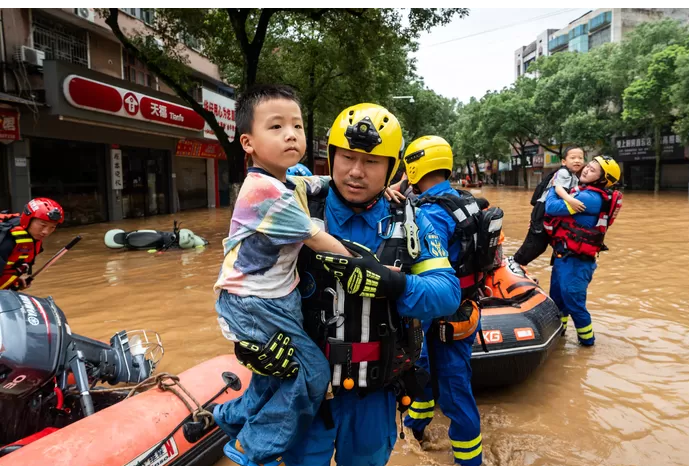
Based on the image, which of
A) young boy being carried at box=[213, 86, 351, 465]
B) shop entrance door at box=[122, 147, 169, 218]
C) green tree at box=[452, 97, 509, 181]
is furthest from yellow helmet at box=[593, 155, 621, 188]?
green tree at box=[452, 97, 509, 181]

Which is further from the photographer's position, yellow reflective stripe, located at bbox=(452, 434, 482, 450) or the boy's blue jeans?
yellow reflective stripe, located at bbox=(452, 434, 482, 450)

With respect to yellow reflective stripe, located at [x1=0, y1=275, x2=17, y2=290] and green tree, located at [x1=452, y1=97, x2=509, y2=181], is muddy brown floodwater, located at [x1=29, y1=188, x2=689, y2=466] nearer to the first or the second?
yellow reflective stripe, located at [x1=0, y1=275, x2=17, y2=290]

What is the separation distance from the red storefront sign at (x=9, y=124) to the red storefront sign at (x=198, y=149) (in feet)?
28.4

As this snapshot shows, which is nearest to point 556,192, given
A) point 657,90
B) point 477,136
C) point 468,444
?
point 468,444

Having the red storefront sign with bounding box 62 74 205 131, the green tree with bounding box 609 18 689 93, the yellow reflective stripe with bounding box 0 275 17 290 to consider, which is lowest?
the yellow reflective stripe with bounding box 0 275 17 290

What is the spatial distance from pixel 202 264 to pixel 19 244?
5573mm

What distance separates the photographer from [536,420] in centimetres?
350

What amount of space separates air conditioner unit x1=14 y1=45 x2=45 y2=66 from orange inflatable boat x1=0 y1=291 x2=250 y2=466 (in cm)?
1214

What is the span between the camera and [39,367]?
2.50 m

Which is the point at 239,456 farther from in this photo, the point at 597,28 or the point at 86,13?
the point at 597,28

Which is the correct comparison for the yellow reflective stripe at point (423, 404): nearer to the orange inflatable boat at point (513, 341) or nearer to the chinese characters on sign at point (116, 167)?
the orange inflatable boat at point (513, 341)

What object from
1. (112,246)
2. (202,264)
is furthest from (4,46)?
(202,264)

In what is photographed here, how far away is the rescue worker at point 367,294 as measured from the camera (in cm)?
160

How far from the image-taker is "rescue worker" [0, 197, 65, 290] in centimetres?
375
